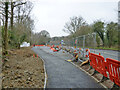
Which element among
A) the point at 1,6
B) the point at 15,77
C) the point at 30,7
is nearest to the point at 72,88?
the point at 15,77

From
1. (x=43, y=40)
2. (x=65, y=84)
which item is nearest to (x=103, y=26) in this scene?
(x=65, y=84)

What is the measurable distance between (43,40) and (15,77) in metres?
68.9

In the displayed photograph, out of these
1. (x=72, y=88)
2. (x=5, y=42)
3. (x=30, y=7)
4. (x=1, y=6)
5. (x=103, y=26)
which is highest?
(x=30, y=7)

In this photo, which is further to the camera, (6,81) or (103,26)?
(103,26)

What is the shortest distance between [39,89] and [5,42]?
24.9 ft

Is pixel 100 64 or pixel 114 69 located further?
pixel 100 64

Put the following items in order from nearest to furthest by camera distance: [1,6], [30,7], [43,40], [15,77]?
[15,77], [1,6], [30,7], [43,40]

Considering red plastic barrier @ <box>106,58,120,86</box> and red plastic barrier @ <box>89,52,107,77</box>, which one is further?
red plastic barrier @ <box>89,52,107,77</box>

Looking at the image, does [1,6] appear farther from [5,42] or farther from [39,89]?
[39,89]

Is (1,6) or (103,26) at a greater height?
(103,26)

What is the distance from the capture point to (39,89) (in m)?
4.52

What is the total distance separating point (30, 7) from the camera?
1315 inches

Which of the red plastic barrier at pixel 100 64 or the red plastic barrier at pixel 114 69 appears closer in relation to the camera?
the red plastic barrier at pixel 114 69

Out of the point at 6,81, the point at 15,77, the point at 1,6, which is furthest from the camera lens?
the point at 1,6
